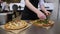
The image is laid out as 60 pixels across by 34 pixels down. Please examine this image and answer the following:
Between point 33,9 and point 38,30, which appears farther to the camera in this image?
point 33,9

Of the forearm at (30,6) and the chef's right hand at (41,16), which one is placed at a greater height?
the forearm at (30,6)

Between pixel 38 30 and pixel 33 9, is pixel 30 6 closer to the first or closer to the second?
pixel 33 9

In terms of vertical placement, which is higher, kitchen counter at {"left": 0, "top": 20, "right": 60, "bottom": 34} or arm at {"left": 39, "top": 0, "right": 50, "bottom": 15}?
arm at {"left": 39, "top": 0, "right": 50, "bottom": 15}

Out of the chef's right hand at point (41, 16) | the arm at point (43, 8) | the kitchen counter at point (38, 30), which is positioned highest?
the arm at point (43, 8)

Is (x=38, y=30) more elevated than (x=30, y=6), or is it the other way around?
(x=30, y=6)

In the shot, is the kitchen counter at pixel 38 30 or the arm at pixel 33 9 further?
the arm at pixel 33 9

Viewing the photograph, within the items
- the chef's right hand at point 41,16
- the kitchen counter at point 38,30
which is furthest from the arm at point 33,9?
the kitchen counter at point 38,30

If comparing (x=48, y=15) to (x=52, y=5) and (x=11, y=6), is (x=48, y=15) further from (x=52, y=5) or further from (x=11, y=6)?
(x=11, y=6)

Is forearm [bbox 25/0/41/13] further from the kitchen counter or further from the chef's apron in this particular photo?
the kitchen counter

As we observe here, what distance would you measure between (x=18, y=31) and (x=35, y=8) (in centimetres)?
25

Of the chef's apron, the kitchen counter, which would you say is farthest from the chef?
the kitchen counter

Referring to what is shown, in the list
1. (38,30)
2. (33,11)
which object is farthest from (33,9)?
(38,30)

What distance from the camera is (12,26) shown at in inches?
27.7

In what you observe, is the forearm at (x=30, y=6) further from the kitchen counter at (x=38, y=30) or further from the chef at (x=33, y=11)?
the kitchen counter at (x=38, y=30)
